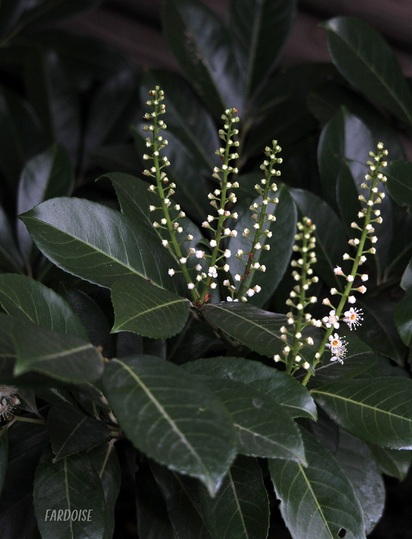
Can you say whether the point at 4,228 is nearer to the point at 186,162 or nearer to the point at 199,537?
the point at 186,162

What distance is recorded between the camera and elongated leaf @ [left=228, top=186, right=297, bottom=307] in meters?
1.01

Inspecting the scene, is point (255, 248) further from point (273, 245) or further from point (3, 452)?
point (3, 452)

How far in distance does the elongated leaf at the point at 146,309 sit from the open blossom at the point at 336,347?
171mm

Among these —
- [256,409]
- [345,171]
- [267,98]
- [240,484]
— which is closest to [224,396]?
[256,409]

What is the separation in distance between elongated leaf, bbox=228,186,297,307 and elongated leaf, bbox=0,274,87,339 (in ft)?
0.81

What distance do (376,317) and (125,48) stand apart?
1.12 m

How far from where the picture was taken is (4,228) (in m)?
1.29

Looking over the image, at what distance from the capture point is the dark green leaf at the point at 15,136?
1587 millimetres

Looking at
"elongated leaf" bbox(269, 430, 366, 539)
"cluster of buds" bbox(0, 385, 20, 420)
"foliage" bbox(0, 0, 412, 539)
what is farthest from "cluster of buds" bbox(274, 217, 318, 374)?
"cluster of buds" bbox(0, 385, 20, 420)

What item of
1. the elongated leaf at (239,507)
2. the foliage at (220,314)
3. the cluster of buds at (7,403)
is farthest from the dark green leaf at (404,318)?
the cluster of buds at (7,403)

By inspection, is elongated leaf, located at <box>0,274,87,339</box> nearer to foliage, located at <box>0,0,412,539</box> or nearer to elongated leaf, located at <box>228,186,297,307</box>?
foliage, located at <box>0,0,412,539</box>

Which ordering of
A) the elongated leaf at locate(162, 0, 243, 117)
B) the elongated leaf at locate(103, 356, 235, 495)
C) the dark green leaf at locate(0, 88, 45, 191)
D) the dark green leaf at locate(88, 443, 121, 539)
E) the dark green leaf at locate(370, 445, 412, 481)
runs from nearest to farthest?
1. the elongated leaf at locate(103, 356, 235, 495)
2. the dark green leaf at locate(88, 443, 121, 539)
3. the dark green leaf at locate(370, 445, 412, 481)
4. the elongated leaf at locate(162, 0, 243, 117)
5. the dark green leaf at locate(0, 88, 45, 191)

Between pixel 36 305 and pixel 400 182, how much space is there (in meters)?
0.51

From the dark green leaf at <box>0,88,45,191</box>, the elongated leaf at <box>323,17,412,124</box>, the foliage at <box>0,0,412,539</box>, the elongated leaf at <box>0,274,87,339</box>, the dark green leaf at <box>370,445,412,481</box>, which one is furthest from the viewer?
the dark green leaf at <box>0,88,45,191</box>
